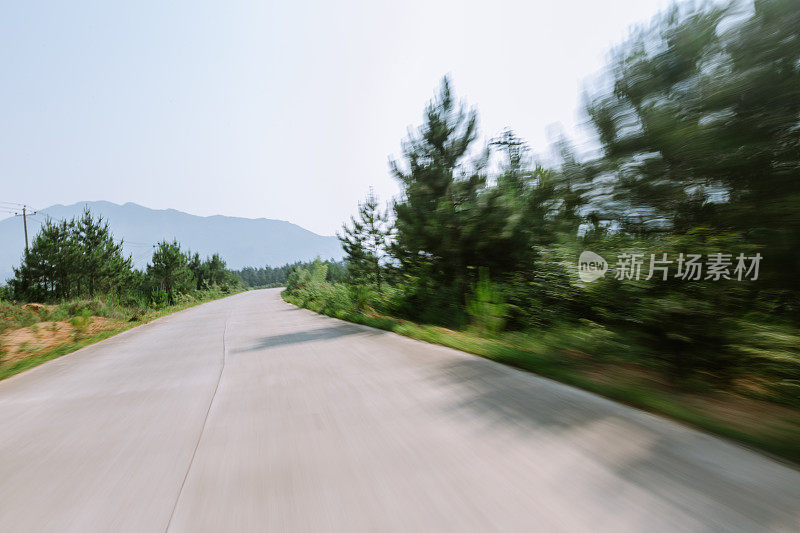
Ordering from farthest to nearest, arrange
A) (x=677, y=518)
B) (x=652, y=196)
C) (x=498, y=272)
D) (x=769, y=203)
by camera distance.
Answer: (x=498, y=272)
(x=652, y=196)
(x=769, y=203)
(x=677, y=518)

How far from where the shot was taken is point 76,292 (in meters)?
28.5

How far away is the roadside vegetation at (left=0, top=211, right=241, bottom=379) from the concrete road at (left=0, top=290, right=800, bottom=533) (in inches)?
214

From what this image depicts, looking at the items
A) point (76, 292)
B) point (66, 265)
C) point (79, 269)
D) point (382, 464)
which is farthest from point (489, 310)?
point (76, 292)

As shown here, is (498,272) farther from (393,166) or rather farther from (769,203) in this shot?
(769,203)

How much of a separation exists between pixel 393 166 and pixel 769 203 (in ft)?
32.6

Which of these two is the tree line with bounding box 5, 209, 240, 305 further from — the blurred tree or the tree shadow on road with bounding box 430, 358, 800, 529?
the tree shadow on road with bounding box 430, 358, 800, 529

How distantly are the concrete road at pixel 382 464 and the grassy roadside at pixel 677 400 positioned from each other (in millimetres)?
210

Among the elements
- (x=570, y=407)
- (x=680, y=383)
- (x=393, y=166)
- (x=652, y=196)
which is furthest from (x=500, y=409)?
(x=393, y=166)

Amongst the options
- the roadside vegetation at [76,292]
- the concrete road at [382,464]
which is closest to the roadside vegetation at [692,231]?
the concrete road at [382,464]

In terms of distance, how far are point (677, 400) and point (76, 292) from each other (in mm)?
37057

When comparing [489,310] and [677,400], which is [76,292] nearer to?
[489,310]

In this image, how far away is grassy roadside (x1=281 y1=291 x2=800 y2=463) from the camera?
2271 mm

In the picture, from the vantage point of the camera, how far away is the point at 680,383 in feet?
11.3

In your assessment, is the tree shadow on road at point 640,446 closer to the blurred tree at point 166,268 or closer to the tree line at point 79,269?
the tree line at point 79,269
